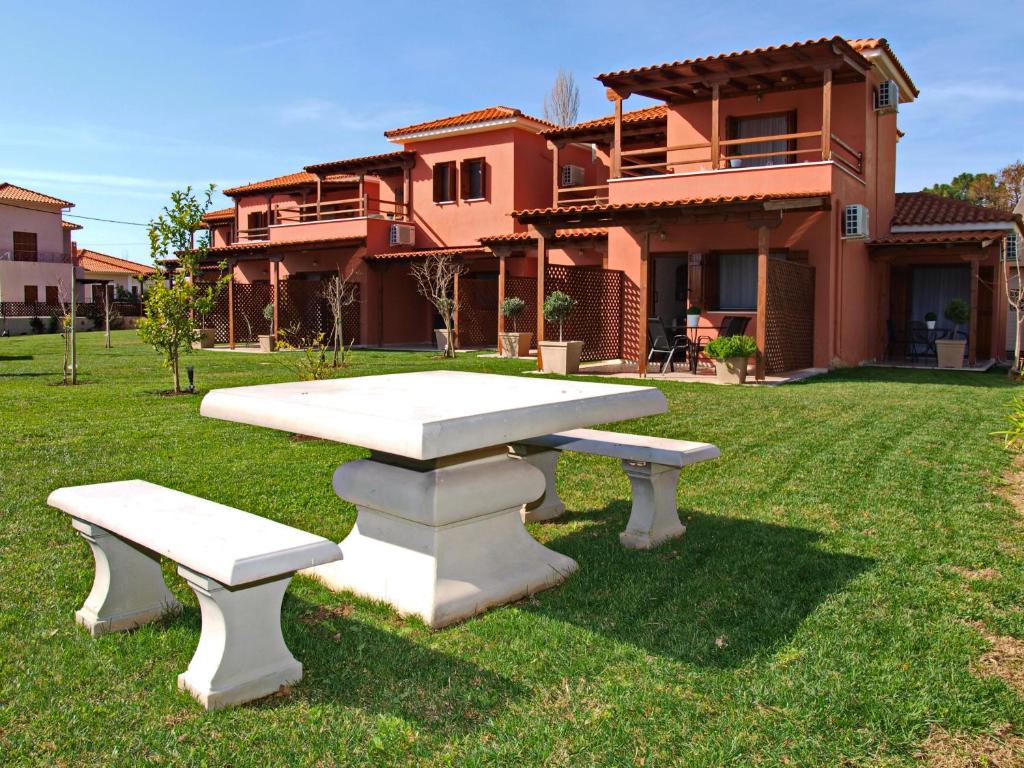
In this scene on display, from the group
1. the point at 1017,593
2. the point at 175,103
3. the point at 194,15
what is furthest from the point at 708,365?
the point at 175,103

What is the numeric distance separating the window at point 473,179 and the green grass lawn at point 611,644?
16036 millimetres

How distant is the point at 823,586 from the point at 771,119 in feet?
43.2

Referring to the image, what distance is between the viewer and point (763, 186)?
42.4 feet

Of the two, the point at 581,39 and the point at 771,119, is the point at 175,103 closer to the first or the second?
the point at 581,39

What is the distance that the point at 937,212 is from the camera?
55.0ft

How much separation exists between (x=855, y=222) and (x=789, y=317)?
6.28 feet

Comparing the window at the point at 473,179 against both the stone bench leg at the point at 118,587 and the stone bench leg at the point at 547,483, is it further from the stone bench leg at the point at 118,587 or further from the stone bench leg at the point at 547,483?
the stone bench leg at the point at 118,587

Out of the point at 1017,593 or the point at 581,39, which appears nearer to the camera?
the point at 1017,593

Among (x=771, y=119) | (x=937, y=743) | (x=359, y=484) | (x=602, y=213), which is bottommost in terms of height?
(x=937, y=743)

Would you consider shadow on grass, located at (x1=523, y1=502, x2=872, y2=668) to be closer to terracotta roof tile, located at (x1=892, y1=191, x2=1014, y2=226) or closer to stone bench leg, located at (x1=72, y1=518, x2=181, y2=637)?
stone bench leg, located at (x1=72, y1=518, x2=181, y2=637)

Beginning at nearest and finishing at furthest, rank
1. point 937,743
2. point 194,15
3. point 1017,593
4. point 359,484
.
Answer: point 937,743, point 1017,593, point 359,484, point 194,15

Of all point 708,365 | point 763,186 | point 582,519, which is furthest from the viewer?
point 708,365

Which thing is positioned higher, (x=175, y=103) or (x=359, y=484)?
(x=175, y=103)

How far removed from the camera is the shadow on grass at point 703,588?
2.91m
